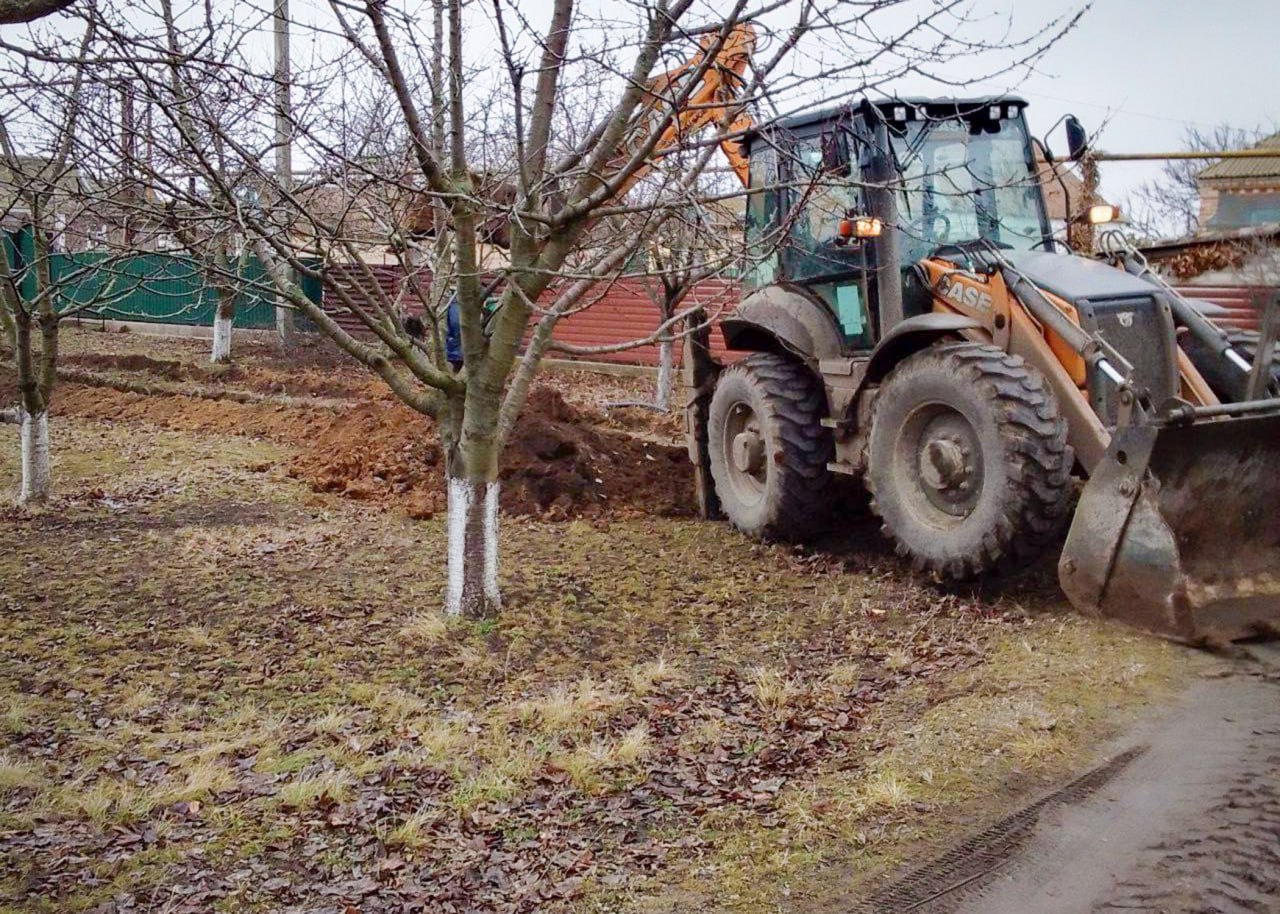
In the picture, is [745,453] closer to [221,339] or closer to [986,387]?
[986,387]

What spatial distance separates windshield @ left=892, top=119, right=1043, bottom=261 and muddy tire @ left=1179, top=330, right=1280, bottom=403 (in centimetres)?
114

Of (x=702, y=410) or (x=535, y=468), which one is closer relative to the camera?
(x=702, y=410)

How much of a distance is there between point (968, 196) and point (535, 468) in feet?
14.6

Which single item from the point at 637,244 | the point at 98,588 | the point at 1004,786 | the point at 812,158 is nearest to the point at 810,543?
the point at 812,158

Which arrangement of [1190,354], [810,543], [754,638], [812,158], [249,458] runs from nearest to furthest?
1. [754,638]
2. [1190,354]
3. [812,158]
4. [810,543]
5. [249,458]

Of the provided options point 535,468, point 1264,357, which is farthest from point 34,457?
point 1264,357

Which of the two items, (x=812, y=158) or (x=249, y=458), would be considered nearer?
(x=812, y=158)

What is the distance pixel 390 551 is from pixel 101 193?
2.84m

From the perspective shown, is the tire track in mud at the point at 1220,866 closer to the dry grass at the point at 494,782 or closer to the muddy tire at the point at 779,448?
the dry grass at the point at 494,782

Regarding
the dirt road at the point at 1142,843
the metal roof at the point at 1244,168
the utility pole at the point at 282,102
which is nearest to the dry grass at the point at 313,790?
the dirt road at the point at 1142,843

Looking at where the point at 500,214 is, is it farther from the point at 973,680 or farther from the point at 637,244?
the point at 973,680

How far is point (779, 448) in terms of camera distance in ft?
25.5

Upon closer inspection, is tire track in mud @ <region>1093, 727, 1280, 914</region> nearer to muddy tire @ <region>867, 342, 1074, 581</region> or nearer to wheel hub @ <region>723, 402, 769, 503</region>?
muddy tire @ <region>867, 342, 1074, 581</region>

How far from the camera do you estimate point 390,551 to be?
7.86 meters
